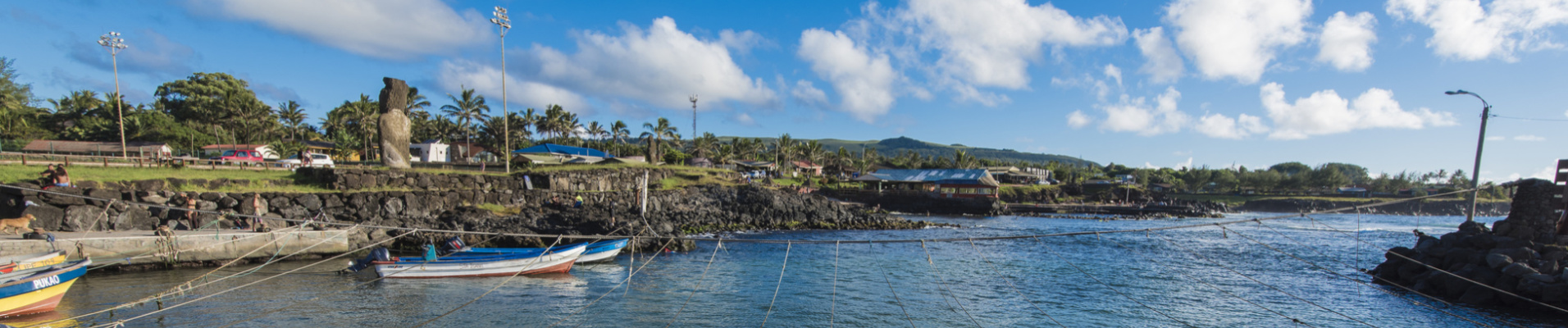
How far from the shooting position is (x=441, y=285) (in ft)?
57.2

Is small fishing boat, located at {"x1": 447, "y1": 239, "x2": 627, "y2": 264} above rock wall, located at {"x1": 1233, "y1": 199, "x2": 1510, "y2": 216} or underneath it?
above

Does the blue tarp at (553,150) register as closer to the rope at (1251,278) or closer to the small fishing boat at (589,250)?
the small fishing boat at (589,250)

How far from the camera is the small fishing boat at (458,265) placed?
1762 cm

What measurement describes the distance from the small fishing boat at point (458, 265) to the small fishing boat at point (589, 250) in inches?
12.0

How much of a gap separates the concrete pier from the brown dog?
731mm

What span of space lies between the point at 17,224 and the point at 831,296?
23477 mm

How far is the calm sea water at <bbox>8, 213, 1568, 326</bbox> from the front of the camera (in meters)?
14.3

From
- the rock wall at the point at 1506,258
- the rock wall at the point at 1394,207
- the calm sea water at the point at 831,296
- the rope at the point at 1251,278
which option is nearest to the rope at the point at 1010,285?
the calm sea water at the point at 831,296

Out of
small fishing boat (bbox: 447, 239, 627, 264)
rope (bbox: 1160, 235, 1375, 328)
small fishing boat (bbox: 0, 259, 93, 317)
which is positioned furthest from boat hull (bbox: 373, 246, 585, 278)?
rope (bbox: 1160, 235, 1375, 328)

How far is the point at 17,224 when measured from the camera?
17.4 m

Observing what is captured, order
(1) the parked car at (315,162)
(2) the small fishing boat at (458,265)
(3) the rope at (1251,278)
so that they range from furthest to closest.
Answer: (1) the parked car at (315,162) → (2) the small fishing boat at (458,265) → (3) the rope at (1251,278)

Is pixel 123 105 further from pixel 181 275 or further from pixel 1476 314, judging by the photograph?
pixel 1476 314

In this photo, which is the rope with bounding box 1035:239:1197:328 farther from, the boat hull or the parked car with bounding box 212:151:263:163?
the parked car with bounding box 212:151:263:163

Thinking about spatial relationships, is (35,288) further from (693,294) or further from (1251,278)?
(1251,278)
